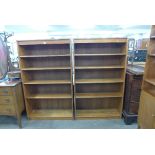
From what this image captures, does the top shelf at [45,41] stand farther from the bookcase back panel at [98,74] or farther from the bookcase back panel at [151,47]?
the bookcase back panel at [151,47]

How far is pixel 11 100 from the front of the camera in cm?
224

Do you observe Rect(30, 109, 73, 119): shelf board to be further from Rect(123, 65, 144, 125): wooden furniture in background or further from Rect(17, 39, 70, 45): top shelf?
Rect(17, 39, 70, 45): top shelf

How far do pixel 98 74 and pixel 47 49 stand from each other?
3.61 feet

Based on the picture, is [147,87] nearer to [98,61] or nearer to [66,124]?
[98,61]

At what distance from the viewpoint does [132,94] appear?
7.57 ft

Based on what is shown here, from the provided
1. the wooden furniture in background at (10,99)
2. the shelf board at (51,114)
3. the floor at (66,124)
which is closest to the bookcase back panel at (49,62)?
the wooden furniture in background at (10,99)

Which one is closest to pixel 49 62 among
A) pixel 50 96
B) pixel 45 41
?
pixel 45 41

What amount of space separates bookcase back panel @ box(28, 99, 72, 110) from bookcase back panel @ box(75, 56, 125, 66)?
34.1 inches

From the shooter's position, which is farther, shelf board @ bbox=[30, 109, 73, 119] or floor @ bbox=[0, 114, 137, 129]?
shelf board @ bbox=[30, 109, 73, 119]

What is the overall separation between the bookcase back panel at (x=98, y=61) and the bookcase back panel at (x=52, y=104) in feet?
2.84

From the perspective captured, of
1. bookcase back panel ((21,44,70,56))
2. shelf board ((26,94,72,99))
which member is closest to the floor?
shelf board ((26,94,72,99))

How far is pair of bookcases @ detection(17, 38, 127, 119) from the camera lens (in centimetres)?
236
